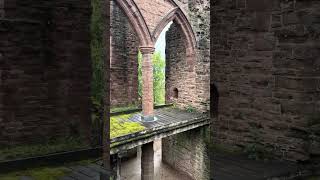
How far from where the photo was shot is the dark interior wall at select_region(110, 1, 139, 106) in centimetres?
1334

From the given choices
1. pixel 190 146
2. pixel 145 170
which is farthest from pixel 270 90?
pixel 190 146

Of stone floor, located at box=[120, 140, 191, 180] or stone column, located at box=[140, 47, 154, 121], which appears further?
stone floor, located at box=[120, 140, 191, 180]

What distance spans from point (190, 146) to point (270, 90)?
9.18 meters

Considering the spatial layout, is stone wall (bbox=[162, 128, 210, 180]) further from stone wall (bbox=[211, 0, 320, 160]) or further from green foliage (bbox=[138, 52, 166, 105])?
green foliage (bbox=[138, 52, 166, 105])

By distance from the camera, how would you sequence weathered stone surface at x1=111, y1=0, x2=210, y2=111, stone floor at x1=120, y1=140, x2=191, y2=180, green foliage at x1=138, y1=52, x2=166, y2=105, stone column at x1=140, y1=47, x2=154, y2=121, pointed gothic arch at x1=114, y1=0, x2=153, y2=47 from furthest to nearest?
green foliage at x1=138, y1=52, x2=166, y2=105 → weathered stone surface at x1=111, y1=0, x2=210, y2=111 → stone floor at x1=120, y1=140, x2=191, y2=180 → stone column at x1=140, y1=47, x2=154, y2=121 → pointed gothic arch at x1=114, y1=0, x2=153, y2=47

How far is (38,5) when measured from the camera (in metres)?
3.71

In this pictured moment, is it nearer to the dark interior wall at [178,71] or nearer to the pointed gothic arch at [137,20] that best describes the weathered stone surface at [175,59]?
the dark interior wall at [178,71]

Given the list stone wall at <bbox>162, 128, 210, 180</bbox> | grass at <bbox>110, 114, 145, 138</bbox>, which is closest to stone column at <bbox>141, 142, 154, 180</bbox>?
grass at <bbox>110, 114, 145, 138</bbox>

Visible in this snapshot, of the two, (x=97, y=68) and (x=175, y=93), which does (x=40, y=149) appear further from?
(x=175, y=93)

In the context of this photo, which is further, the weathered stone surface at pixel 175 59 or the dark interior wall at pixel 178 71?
the dark interior wall at pixel 178 71

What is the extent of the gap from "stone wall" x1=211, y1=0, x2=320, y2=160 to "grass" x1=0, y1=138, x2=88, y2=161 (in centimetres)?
195

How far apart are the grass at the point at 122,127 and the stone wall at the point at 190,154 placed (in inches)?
125

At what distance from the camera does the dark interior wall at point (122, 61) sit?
1334 centimetres

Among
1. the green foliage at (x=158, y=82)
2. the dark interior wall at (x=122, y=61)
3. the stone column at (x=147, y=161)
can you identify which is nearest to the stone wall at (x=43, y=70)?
the stone column at (x=147, y=161)
